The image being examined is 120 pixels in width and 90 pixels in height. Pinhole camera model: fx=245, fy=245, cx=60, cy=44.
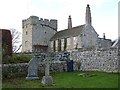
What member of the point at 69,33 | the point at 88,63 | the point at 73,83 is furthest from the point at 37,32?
the point at 73,83

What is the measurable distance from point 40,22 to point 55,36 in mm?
4254

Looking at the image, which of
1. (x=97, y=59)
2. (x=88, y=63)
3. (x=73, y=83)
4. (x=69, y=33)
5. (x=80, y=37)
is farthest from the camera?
(x=69, y=33)

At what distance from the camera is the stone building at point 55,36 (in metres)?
42.2

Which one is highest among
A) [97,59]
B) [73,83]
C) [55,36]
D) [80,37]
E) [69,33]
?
[69,33]

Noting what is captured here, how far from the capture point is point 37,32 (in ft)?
166

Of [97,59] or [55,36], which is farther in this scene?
[55,36]

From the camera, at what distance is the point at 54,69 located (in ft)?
78.2

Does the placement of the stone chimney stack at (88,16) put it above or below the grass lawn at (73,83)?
above

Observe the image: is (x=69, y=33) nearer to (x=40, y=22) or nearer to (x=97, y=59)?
(x=40, y=22)

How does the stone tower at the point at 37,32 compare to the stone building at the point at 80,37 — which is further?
the stone tower at the point at 37,32

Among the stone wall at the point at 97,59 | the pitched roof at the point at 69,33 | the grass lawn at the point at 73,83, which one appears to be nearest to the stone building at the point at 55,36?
the pitched roof at the point at 69,33

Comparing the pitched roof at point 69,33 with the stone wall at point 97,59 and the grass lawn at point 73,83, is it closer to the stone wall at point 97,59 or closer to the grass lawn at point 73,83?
the stone wall at point 97,59

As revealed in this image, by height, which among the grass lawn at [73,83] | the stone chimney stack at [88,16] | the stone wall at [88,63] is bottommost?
the grass lawn at [73,83]

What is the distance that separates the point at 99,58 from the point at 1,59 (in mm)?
9465
